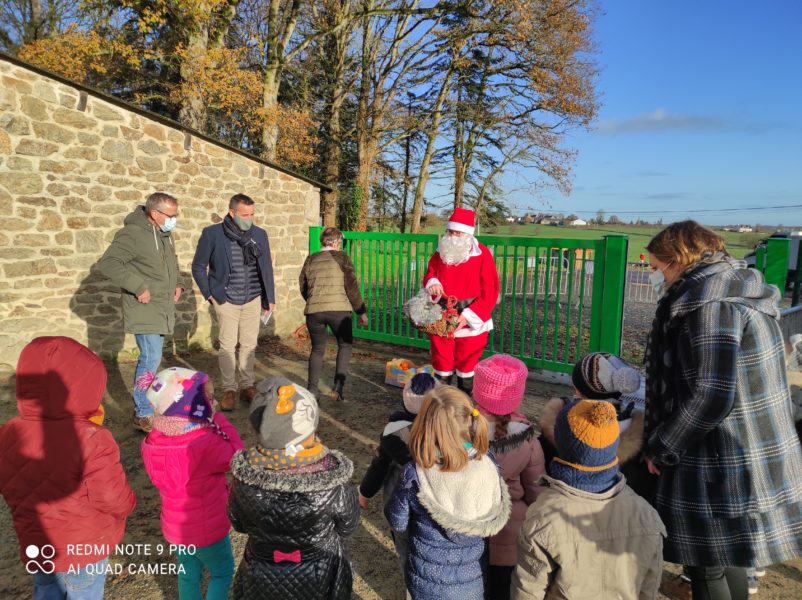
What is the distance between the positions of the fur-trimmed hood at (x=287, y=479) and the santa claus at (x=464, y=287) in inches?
99.0

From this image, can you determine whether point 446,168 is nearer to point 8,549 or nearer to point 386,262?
point 386,262

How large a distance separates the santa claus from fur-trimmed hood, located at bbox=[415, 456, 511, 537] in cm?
238

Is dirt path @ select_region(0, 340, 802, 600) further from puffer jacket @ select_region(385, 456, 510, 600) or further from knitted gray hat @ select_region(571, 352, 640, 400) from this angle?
knitted gray hat @ select_region(571, 352, 640, 400)

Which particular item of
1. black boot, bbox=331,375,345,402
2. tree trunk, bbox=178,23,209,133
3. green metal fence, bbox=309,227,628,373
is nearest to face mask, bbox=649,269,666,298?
green metal fence, bbox=309,227,628,373

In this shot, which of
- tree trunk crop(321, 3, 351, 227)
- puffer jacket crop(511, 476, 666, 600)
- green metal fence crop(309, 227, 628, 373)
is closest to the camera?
puffer jacket crop(511, 476, 666, 600)

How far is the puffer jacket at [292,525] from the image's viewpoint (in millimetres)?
1682

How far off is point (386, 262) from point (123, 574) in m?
4.97

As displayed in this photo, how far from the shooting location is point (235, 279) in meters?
4.55

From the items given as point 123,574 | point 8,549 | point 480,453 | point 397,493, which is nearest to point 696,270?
point 480,453

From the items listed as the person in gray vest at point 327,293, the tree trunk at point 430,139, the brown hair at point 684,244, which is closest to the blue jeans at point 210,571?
the brown hair at point 684,244

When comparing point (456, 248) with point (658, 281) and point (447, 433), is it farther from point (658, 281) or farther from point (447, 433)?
point (447, 433)

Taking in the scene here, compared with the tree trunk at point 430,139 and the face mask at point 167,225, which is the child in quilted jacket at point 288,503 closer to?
the face mask at point 167,225

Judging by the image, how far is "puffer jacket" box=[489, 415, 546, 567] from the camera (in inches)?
80.8

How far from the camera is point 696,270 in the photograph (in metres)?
1.88
